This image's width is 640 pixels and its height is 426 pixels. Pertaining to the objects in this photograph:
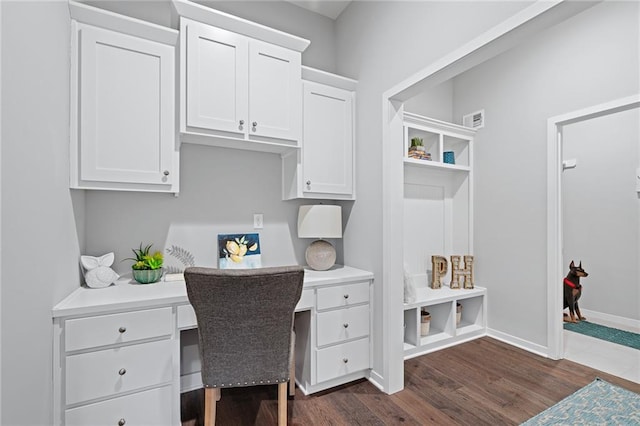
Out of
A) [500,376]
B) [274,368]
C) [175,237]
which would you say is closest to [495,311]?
[500,376]

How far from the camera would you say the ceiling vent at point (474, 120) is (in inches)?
134

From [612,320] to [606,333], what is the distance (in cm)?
51

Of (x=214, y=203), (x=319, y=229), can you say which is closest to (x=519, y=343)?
(x=319, y=229)

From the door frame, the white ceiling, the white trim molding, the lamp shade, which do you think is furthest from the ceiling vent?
the lamp shade

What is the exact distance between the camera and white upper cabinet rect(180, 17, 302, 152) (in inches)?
74.7

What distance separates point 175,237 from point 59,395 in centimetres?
104

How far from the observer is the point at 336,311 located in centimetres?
215

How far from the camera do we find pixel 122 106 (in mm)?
1798

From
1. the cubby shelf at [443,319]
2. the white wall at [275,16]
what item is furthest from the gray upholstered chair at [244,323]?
the white wall at [275,16]

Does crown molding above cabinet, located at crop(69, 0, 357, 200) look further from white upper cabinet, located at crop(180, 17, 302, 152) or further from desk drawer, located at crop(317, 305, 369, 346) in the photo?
desk drawer, located at crop(317, 305, 369, 346)

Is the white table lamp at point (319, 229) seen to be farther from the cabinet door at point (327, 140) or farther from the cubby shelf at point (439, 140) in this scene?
the cubby shelf at point (439, 140)

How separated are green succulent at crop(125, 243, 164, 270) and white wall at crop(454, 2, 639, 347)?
3.12 meters

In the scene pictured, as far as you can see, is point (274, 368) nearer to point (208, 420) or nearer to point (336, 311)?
point (208, 420)

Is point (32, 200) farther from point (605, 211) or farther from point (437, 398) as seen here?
point (605, 211)
